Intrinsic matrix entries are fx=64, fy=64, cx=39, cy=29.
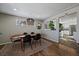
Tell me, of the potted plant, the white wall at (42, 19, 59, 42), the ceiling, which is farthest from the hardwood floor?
the ceiling

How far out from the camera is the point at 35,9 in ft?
5.36

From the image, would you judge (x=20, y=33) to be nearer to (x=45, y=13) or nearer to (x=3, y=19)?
(x=3, y=19)

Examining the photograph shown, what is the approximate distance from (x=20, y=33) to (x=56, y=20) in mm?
1018

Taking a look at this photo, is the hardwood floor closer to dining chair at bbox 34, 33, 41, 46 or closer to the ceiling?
dining chair at bbox 34, 33, 41, 46

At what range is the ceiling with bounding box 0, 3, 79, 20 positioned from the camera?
1538mm

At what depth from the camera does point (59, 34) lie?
1810 mm

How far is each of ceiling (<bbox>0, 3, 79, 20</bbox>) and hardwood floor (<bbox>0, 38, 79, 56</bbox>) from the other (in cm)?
85

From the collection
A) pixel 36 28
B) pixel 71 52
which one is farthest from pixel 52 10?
pixel 71 52

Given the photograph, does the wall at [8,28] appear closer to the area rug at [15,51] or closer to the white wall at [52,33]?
the area rug at [15,51]

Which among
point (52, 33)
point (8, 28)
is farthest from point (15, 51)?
point (52, 33)

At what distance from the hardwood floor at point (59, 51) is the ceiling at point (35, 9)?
85cm

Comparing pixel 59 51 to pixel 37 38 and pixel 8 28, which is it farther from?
pixel 8 28

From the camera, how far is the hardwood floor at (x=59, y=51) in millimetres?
1539

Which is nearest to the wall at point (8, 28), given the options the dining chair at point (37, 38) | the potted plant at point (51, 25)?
the dining chair at point (37, 38)
